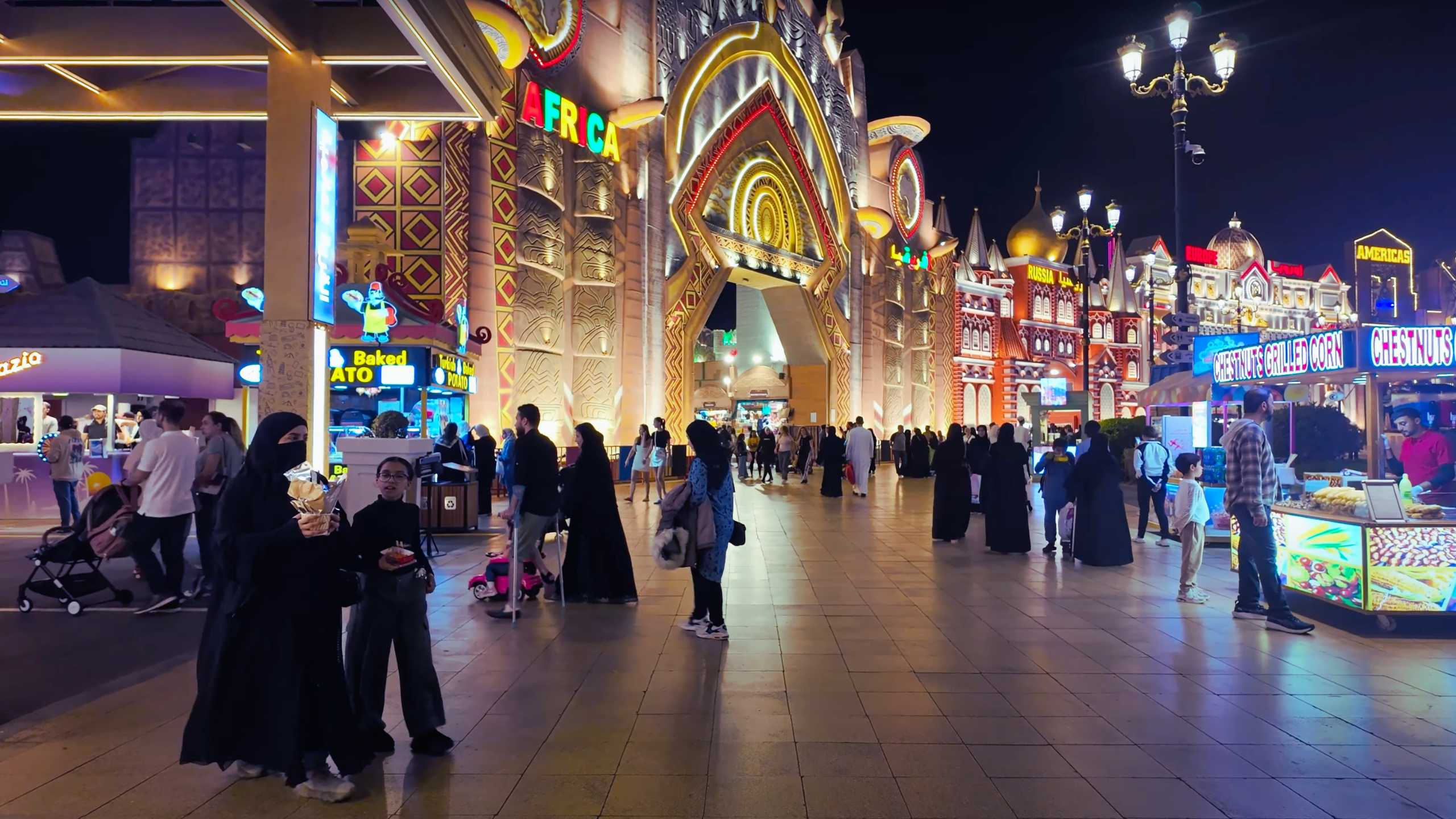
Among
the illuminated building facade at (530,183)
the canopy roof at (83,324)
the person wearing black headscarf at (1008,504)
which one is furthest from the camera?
the canopy roof at (83,324)

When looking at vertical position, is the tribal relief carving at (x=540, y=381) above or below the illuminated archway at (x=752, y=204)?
below

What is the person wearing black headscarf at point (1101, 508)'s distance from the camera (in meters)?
9.43

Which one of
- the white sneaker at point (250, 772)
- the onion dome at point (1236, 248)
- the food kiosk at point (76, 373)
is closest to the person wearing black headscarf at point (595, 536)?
the white sneaker at point (250, 772)

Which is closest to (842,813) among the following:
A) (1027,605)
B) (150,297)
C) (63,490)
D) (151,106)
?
(1027,605)

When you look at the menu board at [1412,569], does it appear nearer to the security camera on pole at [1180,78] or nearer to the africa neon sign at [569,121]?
the security camera on pole at [1180,78]

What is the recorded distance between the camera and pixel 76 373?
44.6 feet

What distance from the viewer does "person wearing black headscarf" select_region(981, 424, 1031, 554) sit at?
10.4 meters

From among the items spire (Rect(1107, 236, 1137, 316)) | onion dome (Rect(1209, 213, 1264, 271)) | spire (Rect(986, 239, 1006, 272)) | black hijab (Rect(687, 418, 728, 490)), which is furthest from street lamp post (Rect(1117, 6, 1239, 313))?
onion dome (Rect(1209, 213, 1264, 271))

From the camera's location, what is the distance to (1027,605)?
7410mm

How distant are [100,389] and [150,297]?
223 inches

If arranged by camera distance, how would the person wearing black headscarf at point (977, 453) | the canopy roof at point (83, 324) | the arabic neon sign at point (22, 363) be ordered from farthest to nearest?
1. the canopy roof at point (83, 324)
2. the arabic neon sign at point (22, 363)
3. the person wearing black headscarf at point (977, 453)

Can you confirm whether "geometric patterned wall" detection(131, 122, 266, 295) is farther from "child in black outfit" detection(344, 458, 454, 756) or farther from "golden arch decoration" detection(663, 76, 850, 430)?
"child in black outfit" detection(344, 458, 454, 756)

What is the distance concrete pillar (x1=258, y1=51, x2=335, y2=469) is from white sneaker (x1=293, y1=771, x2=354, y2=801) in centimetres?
428

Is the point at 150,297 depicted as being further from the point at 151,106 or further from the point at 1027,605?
the point at 1027,605
